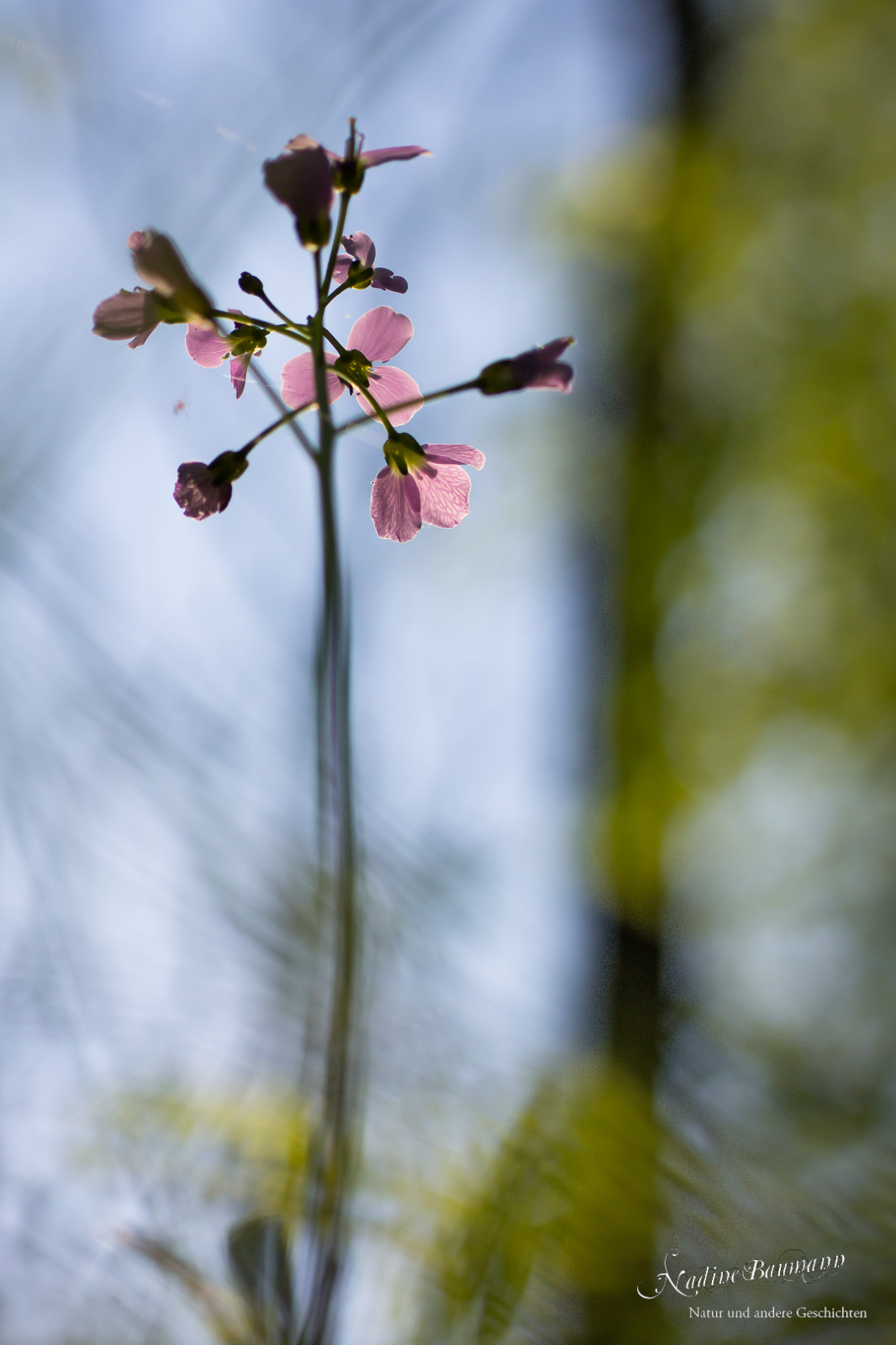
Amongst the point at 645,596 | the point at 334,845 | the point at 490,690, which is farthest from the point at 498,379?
the point at 645,596

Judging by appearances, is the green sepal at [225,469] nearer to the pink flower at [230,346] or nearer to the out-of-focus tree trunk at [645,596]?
the pink flower at [230,346]

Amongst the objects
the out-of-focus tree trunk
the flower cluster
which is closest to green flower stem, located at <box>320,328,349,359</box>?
the flower cluster

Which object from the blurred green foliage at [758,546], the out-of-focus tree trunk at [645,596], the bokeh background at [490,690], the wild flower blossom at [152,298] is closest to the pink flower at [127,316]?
the wild flower blossom at [152,298]

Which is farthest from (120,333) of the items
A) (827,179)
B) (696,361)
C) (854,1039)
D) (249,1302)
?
(827,179)

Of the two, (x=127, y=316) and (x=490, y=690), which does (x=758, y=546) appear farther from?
(x=127, y=316)

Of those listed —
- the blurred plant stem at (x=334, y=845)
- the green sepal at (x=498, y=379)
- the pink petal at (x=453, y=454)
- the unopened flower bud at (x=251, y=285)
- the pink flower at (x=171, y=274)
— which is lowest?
the blurred plant stem at (x=334, y=845)

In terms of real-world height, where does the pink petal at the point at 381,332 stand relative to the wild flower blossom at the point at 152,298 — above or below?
above

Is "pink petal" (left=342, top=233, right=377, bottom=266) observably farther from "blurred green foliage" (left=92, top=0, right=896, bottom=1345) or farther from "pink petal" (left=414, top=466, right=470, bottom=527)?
"blurred green foliage" (left=92, top=0, right=896, bottom=1345)
